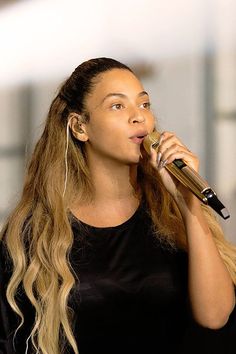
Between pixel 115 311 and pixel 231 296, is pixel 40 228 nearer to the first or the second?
pixel 115 311

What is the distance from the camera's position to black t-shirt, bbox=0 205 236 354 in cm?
129

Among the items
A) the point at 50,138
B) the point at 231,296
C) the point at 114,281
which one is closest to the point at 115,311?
the point at 114,281

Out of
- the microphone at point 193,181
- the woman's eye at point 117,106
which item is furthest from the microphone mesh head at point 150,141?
the woman's eye at point 117,106

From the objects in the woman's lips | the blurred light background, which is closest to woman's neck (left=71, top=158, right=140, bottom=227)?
the woman's lips

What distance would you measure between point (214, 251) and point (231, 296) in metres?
0.09

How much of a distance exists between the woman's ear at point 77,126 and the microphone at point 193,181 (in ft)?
0.61

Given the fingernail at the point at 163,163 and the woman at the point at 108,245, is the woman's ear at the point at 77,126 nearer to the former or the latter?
the woman at the point at 108,245

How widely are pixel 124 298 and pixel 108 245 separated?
11 centimetres

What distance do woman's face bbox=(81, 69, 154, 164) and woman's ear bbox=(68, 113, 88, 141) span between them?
11 mm

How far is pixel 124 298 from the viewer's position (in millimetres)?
1290

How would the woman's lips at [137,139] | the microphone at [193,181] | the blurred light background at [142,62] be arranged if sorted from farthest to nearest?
the blurred light background at [142,62]
the woman's lips at [137,139]
the microphone at [193,181]

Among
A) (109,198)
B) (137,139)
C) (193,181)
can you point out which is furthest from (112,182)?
(193,181)

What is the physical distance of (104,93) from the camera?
1.36 metres

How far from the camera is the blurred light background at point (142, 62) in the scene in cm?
163
